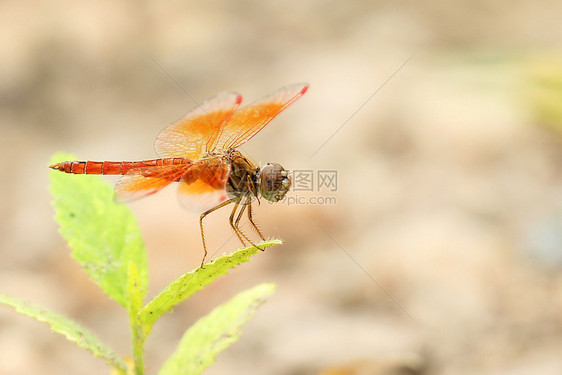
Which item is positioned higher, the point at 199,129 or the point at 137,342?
the point at 199,129

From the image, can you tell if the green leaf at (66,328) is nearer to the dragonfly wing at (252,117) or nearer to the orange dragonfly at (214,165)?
the orange dragonfly at (214,165)

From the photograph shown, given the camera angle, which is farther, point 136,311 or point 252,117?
point 252,117

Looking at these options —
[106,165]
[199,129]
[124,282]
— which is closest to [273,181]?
[199,129]

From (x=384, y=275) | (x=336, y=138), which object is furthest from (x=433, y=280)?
(x=336, y=138)

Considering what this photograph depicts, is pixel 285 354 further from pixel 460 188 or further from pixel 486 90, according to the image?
pixel 486 90

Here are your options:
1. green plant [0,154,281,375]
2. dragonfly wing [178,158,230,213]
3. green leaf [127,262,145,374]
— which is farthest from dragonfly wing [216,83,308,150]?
green leaf [127,262,145,374]

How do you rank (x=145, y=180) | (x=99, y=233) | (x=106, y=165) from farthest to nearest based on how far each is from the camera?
(x=106, y=165) → (x=145, y=180) → (x=99, y=233)

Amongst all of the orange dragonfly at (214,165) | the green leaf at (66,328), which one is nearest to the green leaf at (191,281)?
the green leaf at (66,328)

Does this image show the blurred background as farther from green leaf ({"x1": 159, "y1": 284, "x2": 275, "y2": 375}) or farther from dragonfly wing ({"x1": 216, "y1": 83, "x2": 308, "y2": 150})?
dragonfly wing ({"x1": 216, "y1": 83, "x2": 308, "y2": 150})

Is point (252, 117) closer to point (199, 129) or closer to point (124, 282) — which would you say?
point (199, 129)
